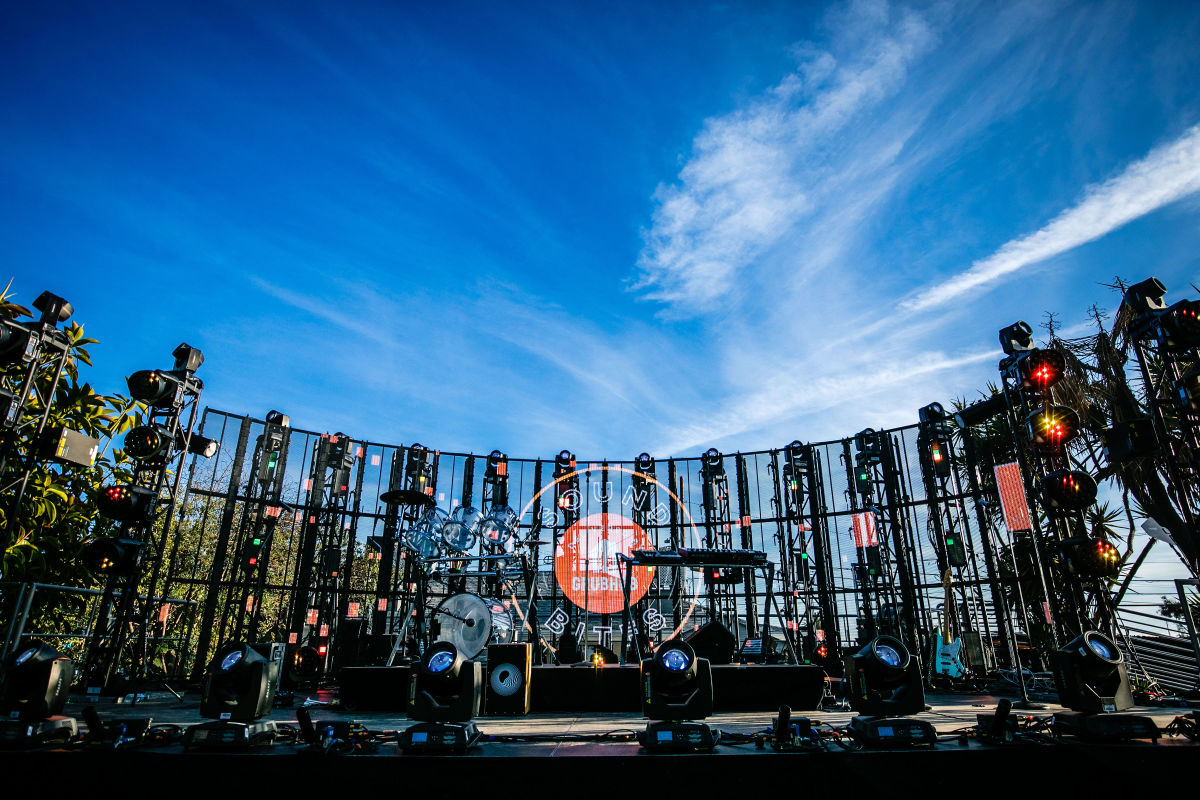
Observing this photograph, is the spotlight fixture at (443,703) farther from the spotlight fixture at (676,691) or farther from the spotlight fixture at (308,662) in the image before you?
the spotlight fixture at (308,662)

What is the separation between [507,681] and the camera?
8.41 meters

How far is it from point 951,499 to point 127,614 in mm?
15069

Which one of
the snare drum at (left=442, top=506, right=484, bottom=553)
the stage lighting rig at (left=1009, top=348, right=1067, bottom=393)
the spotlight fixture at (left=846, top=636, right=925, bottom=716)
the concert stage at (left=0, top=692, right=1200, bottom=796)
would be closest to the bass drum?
the snare drum at (left=442, top=506, right=484, bottom=553)

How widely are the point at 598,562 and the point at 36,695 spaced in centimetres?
1125

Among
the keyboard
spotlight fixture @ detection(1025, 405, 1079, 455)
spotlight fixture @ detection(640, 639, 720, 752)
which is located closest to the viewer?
spotlight fixture @ detection(640, 639, 720, 752)

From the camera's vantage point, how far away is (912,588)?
12820 millimetres

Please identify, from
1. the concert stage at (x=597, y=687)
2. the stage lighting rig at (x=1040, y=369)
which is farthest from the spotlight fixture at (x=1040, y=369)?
the concert stage at (x=597, y=687)

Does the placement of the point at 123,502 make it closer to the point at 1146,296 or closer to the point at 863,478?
the point at 1146,296

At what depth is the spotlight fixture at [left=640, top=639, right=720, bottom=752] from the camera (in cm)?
503

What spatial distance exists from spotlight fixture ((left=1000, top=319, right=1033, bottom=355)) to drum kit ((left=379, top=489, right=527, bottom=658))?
8.08 metres

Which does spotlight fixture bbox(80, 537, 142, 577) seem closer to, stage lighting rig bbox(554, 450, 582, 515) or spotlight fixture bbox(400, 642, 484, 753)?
spotlight fixture bbox(400, 642, 484, 753)

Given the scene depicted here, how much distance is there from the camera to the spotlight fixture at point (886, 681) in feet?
16.8

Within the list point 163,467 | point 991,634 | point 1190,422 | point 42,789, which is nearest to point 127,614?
point 163,467

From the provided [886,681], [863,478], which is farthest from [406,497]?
[863,478]
